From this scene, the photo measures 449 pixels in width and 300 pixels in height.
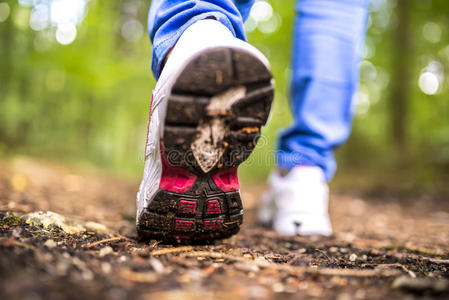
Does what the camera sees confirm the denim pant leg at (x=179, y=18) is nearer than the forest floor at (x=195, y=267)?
No

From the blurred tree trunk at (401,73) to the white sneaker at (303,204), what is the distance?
4696 mm

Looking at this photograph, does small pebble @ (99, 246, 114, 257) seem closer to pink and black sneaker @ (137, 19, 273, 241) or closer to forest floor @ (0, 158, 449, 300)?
forest floor @ (0, 158, 449, 300)

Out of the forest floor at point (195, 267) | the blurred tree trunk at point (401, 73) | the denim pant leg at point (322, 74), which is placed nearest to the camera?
the forest floor at point (195, 267)

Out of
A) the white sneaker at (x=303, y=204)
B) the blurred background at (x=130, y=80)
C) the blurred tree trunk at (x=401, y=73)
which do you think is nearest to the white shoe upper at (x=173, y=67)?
the white sneaker at (x=303, y=204)

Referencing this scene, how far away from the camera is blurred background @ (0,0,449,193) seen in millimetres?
4801

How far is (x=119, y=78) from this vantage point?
5375 millimetres

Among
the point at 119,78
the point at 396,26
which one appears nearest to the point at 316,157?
the point at 119,78

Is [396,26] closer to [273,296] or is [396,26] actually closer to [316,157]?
[316,157]

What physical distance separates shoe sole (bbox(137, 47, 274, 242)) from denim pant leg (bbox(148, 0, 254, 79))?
0.30 m

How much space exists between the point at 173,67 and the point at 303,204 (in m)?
1.03

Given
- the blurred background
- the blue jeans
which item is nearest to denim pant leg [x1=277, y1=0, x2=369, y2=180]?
the blue jeans

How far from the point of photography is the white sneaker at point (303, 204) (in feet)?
5.26

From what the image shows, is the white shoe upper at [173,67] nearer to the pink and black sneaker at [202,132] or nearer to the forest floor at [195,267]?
the pink and black sneaker at [202,132]

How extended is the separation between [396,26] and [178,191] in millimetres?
6422
